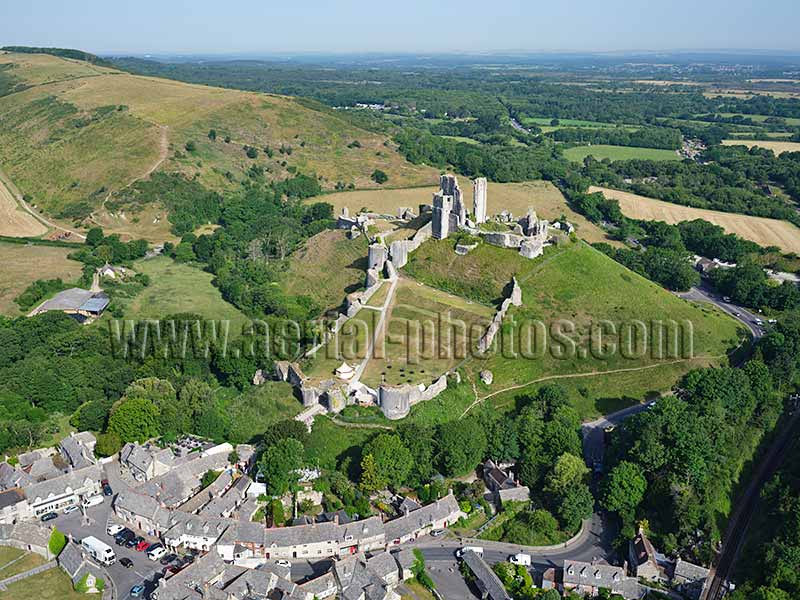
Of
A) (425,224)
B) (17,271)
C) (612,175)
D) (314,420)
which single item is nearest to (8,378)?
(314,420)

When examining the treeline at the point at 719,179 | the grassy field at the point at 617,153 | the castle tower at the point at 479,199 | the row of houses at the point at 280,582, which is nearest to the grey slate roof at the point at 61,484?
the row of houses at the point at 280,582

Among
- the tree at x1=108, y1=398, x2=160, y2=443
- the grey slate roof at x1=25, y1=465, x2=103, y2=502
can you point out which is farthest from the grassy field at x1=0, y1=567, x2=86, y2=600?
the tree at x1=108, y1=398, x2=160, y2=443

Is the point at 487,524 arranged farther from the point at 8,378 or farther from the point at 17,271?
the point at 17,271

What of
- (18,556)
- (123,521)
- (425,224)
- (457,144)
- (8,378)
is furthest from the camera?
(457,144)

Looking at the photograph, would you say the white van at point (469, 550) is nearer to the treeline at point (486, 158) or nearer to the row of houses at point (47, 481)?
the row of houses at point (47, 481)

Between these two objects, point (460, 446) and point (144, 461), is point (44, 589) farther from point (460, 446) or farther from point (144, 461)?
point (460, 446)

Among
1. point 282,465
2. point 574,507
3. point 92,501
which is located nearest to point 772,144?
point 574,507

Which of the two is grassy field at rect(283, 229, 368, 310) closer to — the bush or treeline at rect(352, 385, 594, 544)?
treeline at rect(352, 385, 594, 544)
